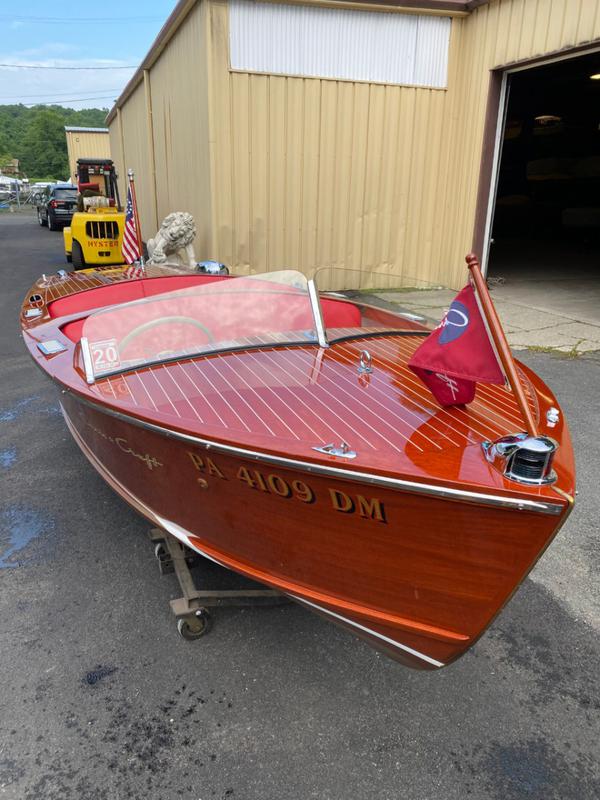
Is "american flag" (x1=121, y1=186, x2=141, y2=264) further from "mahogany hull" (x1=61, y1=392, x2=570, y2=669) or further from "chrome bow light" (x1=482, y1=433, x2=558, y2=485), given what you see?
"chrome bow light" (x1=482, y1=433, x2=558, y2=485)

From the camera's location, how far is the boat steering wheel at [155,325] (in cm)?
297

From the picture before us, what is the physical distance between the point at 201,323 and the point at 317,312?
61 centimetres

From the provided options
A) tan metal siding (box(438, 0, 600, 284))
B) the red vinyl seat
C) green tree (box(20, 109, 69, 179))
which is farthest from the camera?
green tree (box(20, 109, 69, 179))

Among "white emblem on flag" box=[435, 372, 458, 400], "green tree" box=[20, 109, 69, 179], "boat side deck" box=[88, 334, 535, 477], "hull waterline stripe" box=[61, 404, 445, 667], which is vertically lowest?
"hull waterline stripe" box=[61, 404, 445, 667]

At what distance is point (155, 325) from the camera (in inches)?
120

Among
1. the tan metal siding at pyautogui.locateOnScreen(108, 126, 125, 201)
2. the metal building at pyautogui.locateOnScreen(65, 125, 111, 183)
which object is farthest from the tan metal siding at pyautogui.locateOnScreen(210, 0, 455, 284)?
the metal building at pyautogui.locateOnScreen(65, 125, 111, 183)

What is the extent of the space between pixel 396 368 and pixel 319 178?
726cm

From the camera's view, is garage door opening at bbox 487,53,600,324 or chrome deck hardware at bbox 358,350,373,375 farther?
garage door opening at bbox 487,53,600,324

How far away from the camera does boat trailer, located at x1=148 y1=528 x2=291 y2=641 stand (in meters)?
2.57

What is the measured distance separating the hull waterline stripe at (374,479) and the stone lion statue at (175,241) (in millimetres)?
7304

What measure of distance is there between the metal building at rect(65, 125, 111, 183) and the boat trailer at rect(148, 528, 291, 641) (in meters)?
34.1

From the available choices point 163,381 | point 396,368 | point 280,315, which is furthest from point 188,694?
point 280,315

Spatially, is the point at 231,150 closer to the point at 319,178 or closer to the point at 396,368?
the point at 319,178

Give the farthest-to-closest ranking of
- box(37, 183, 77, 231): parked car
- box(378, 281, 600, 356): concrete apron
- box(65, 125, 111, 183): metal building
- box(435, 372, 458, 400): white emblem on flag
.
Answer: box(65, 125, 111, 183): metal building < box(37, 183, 77, 231): parked car < box(378, 281, 600, 356): concrete apron < box(435, 372, 458, 400): white emblem on flag
